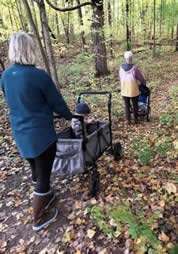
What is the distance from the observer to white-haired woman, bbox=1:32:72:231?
7.30 ft

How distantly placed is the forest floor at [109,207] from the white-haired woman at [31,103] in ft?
2.57

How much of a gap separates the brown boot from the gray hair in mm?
1743

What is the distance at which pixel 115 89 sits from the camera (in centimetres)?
971

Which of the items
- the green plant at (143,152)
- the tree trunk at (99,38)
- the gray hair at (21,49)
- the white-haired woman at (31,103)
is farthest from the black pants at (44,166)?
the tree trunk at (99,38)

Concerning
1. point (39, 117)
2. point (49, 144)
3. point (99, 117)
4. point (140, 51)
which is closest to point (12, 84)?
point (39, 117)

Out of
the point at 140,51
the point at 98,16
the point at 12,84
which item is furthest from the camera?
the point at 140,51

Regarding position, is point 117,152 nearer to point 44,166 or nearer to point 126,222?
point 126,222

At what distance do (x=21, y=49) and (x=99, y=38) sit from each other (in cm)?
901

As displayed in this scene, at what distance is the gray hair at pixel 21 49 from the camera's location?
222 cm

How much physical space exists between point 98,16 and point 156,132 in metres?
7.10

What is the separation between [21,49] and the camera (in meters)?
2.23

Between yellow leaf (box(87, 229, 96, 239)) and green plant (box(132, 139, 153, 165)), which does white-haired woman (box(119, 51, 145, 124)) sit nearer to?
green plant (box(132, 139, 153, 165))

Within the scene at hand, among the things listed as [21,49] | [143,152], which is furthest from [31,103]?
[143,152]

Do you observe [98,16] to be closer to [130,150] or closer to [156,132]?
[156,132]
